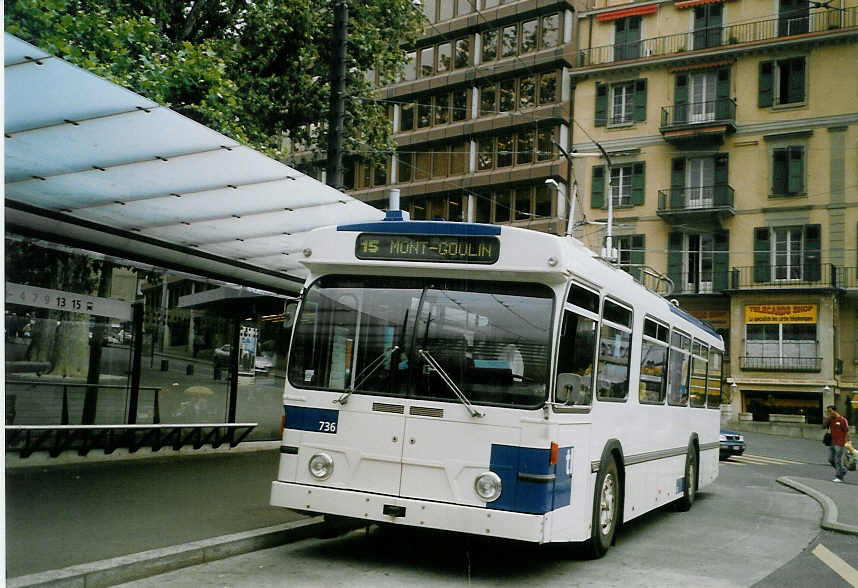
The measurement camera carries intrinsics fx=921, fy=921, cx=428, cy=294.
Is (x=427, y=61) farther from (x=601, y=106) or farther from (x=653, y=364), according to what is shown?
(x=653, y=364)

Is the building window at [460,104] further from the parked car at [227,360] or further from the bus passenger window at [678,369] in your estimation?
the bus passenger window at [678,369]

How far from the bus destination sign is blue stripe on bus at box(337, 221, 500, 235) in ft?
0.12

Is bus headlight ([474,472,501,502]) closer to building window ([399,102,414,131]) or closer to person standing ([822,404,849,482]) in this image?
person standing ([822,404,849,482])

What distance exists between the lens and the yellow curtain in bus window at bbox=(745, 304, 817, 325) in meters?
40.9

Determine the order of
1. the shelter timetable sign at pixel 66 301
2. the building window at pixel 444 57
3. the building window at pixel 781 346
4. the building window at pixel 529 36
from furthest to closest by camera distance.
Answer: the building window at pixel 444 57 < the building window at pixel 529 36 < the building window at pixel 781 346 < the shelter timetable sign at pixel 66 301

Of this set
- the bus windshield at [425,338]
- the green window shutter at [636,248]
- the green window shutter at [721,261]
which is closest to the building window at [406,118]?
the green window shutter at [636,248]

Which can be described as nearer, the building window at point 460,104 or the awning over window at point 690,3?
the awning over window at point 690,3

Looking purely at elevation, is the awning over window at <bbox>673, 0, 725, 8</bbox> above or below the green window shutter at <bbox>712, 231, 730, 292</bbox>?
above

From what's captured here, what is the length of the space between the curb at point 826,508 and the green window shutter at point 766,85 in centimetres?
2729

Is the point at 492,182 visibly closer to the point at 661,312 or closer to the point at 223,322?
the point at 223,322

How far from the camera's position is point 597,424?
8.50 m

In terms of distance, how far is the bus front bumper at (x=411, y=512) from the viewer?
722 centimetres

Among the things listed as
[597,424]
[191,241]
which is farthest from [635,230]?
[597,424]

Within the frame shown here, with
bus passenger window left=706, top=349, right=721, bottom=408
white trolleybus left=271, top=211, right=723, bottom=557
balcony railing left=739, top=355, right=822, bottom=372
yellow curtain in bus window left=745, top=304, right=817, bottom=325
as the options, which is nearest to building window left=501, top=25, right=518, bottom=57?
yellow curtain in bus window left=745, top=304, right=817, bottom=325
